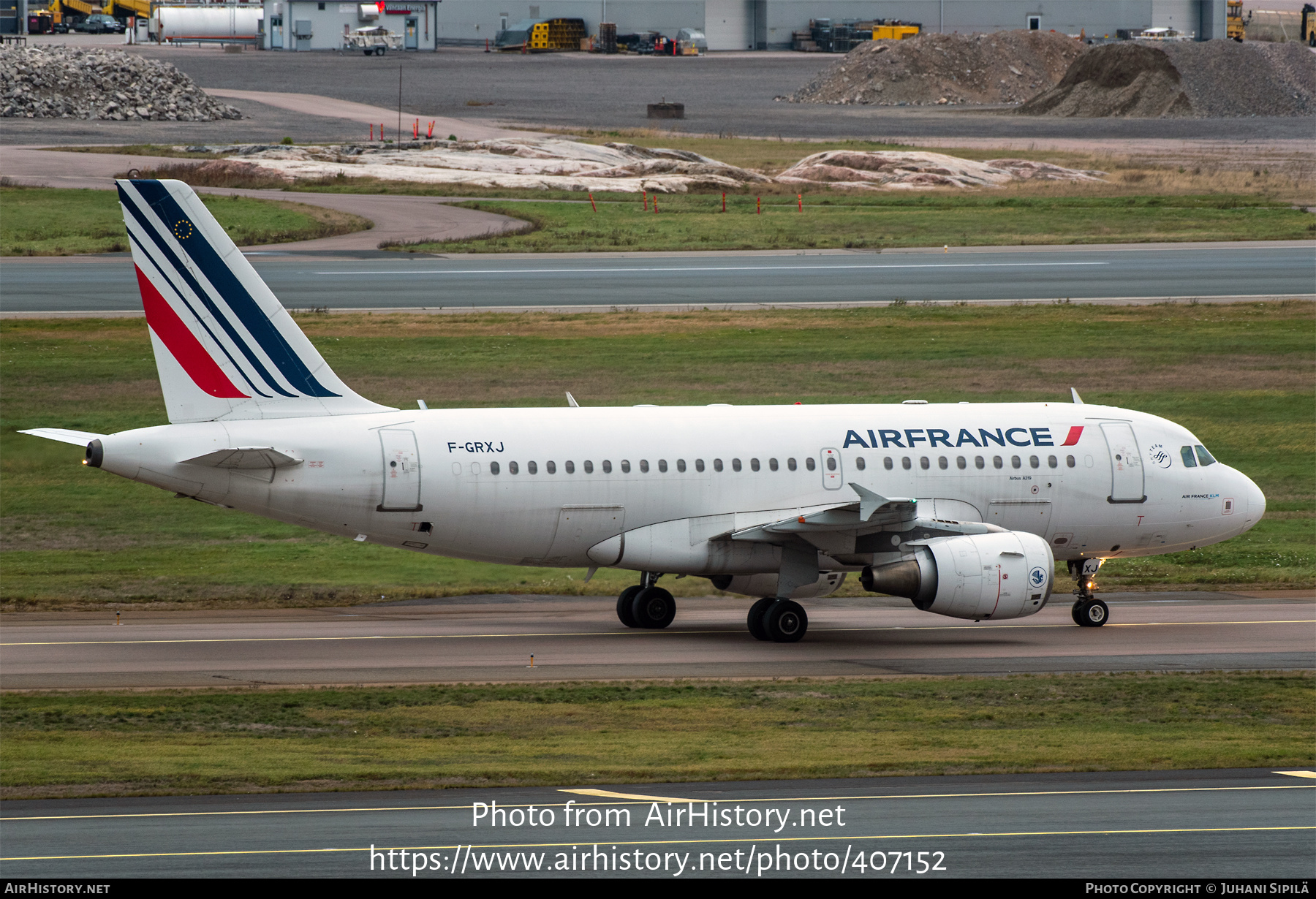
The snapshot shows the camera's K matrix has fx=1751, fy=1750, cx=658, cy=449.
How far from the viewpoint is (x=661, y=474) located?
32.8m

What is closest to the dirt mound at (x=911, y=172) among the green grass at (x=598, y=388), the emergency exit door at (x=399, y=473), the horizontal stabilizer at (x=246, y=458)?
the green grass at (x=598, y=388)

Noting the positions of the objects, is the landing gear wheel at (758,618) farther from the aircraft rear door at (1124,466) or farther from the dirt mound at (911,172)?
the dirt mound at (911,172)

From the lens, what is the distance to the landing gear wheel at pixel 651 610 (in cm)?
3394

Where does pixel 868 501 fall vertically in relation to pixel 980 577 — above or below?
above

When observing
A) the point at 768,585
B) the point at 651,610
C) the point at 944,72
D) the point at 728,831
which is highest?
the point at 944,72

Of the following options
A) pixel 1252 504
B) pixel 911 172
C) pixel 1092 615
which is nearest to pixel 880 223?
pixel 911 172

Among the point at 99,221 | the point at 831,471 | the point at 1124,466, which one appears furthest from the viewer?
the point at 99,221

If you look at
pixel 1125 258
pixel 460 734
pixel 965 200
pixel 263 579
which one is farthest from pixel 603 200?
pixel 460 734

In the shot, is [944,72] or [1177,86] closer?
[1177,86]

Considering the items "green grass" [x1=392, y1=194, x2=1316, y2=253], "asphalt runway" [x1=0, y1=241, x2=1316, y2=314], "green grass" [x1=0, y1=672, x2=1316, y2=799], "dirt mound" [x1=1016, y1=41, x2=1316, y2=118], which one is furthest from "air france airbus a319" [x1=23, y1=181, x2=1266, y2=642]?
"dirt mound" [x1=1016, y1=41, x2=1316, y2=118]

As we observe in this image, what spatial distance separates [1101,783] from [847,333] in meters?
43.0

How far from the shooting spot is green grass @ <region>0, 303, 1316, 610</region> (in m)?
39.3

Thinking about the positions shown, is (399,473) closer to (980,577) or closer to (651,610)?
(651,610)

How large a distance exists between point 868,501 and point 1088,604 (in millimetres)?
6487
